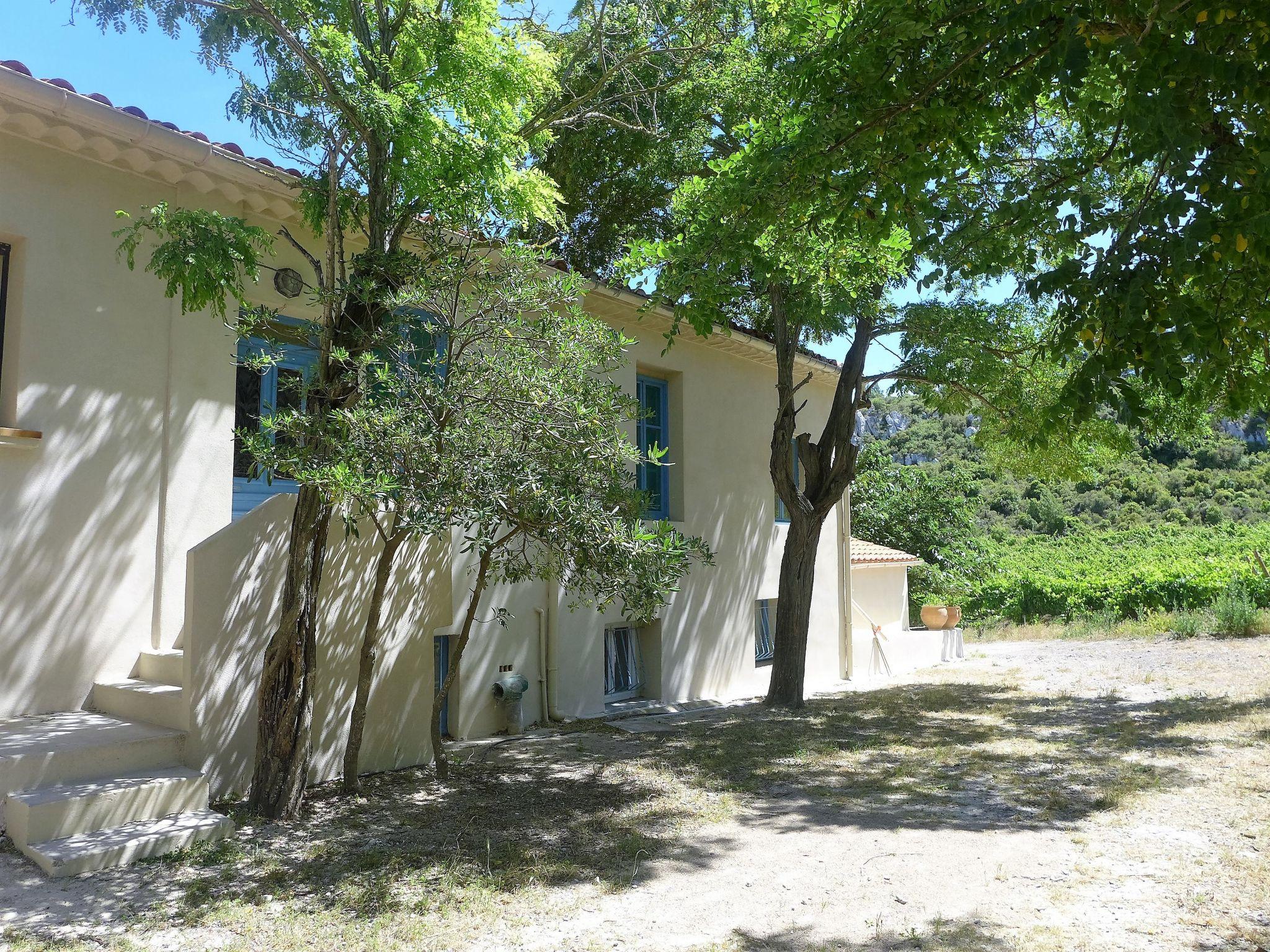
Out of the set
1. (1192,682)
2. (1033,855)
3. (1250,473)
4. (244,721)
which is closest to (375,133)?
(244,721)

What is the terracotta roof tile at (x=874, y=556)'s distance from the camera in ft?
65.1

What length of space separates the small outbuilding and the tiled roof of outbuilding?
40.9ft

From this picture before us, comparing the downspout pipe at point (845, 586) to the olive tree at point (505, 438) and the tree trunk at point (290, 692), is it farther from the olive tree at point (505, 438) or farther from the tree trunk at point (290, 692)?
the tree trunk at point (290, 692)

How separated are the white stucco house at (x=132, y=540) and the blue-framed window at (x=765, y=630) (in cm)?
681

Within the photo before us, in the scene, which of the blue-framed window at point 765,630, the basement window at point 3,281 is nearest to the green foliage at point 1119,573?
the blue-framed window at point 765,630

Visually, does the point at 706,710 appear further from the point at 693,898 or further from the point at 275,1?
the point at 275,1

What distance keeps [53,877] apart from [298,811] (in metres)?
1.62

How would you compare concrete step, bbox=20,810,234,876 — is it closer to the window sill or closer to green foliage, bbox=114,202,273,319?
the window sill

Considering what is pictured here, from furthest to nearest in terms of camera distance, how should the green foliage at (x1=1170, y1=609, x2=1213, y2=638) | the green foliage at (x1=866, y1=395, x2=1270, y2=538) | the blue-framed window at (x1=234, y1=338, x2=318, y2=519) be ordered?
1. the green foliage at (x1=866, y1=395, x2=1270, y2=538)
2. the green foliage at (x1=1170, y1=609, x2=1213, y2=638)
3. the blue-framed window at (x1=234, y1=338, x2=318, y2=519)

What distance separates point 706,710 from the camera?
1194 centimetres

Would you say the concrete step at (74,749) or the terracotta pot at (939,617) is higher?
the terracotta pot at (939,617)

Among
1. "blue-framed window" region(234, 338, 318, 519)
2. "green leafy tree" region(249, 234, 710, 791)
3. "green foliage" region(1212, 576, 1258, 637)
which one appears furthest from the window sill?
"green foliage" region(1212, 576, 1258, 637)

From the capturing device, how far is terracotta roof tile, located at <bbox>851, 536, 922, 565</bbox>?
19.8m

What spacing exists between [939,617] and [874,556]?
7.99ft
